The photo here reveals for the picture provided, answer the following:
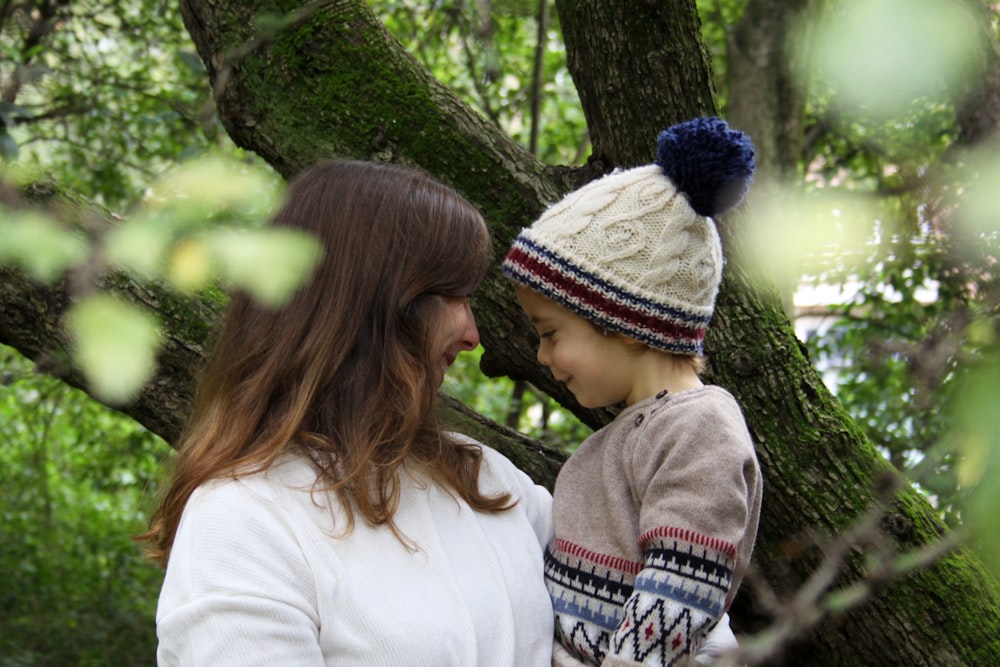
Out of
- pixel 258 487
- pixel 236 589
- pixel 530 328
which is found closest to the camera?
pixel 236 589

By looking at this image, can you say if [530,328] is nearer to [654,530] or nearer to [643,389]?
[643,389]

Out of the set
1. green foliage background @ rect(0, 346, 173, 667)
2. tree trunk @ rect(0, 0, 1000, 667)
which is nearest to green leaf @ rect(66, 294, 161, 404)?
tree trunk @ rect(0, 0, 1000, 667)

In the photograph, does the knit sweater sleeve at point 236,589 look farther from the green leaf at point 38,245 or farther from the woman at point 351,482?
the green leaf at point 38,245

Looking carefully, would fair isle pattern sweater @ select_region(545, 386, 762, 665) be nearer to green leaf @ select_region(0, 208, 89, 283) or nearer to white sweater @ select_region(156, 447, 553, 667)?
white sweater @ select_region(156, 447, 553, 667)

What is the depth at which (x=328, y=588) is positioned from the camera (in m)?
1.54

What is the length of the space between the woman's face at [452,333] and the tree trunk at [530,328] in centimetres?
63

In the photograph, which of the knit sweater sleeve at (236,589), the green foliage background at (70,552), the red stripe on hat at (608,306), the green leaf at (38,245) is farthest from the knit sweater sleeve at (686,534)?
the green foliage background at (70,552)

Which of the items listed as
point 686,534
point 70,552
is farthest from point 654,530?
point 70,552

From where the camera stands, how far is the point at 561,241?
6.25 feet

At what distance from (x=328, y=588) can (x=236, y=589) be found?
0.47 feet

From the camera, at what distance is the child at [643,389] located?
166 cm

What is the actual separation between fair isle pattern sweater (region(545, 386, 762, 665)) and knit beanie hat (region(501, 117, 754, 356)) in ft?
0.56

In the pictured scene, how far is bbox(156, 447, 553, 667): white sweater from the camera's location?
146 centimetres

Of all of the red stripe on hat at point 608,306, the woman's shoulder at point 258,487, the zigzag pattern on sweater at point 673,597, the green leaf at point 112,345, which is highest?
the green leaf at point 112,345
